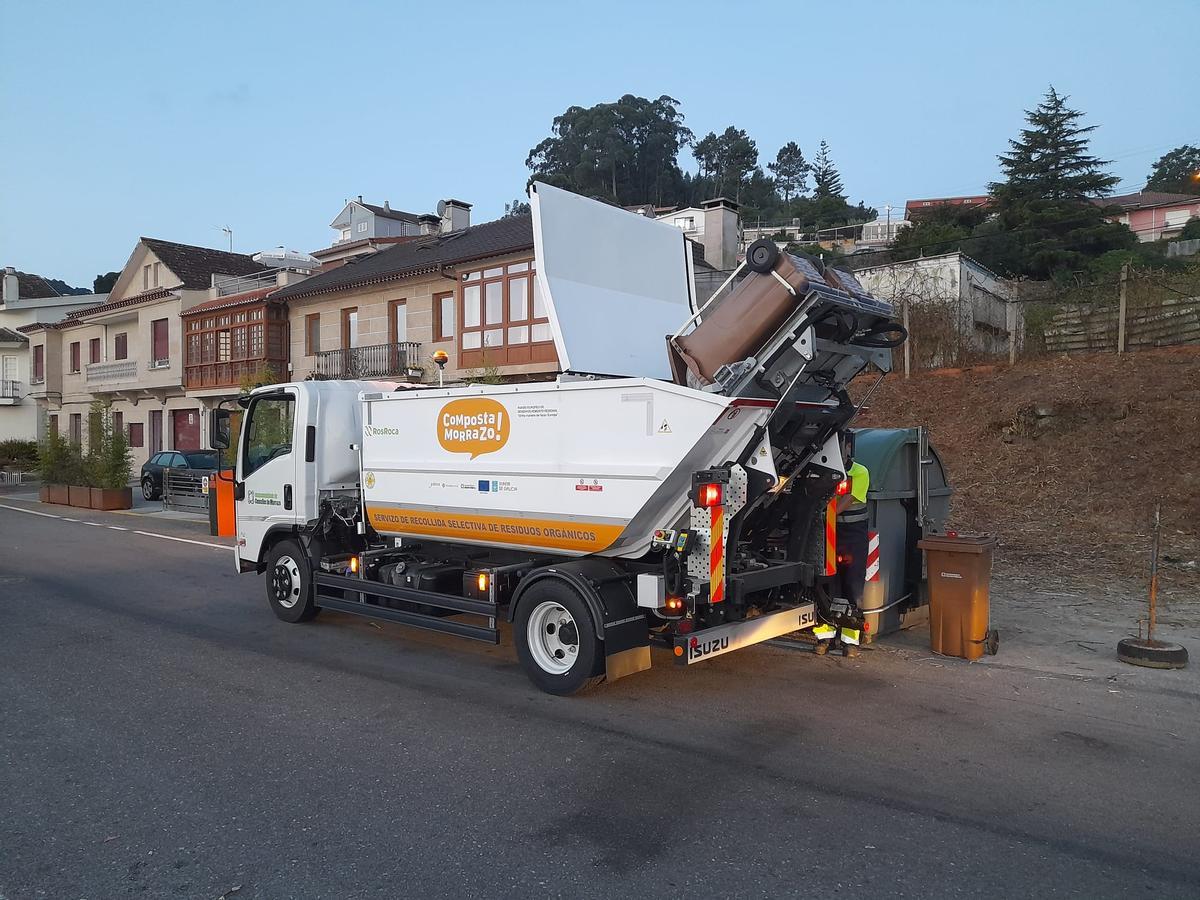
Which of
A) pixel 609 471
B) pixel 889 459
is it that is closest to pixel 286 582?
pixel 609 471

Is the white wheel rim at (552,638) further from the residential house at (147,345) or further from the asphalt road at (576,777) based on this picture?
the residential house at (147,345)

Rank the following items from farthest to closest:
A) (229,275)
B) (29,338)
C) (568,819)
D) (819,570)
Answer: (29,338) → (229,275) → (819,570) → (568,819)

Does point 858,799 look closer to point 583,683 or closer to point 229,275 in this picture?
point 583,683

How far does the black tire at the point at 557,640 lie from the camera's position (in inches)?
232

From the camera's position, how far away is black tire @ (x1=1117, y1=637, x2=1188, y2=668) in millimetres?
6895

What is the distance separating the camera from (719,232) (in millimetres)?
29422

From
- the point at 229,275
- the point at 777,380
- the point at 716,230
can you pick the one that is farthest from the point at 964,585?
the point at 229,275

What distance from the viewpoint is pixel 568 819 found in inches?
164

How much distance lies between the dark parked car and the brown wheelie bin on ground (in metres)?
22.6

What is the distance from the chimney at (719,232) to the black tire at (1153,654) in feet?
76.0

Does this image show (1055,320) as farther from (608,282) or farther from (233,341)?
(233,341)

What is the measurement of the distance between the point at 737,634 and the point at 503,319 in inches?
692

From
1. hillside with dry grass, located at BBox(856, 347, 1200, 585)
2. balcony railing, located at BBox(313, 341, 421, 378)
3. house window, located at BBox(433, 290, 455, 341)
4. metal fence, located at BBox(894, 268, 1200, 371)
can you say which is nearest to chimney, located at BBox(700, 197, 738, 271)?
house window, located at BBox(433, 290, 455, 341)

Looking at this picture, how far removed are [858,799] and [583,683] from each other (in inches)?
85.3
